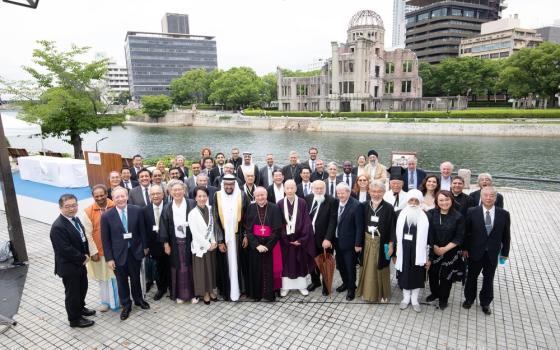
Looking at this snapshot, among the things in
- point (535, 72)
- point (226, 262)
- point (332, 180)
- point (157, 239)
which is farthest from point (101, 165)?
point (535, 72)

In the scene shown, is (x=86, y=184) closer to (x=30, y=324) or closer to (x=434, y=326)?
(x=30, y=324)

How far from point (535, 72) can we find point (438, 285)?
5664 cm

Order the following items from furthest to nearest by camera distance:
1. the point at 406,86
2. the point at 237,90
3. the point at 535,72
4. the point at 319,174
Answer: the point at 237,90 < the point at 406,86 < the point at 535,72 < the point at 319,174

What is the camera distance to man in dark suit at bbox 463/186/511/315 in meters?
4.64

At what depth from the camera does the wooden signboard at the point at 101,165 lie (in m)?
9.95

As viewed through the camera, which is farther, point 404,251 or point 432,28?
point 432,28

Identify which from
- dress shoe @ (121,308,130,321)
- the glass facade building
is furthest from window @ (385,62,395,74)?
the glass facade building

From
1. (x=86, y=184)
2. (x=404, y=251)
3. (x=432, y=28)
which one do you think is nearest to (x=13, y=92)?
(x=86, y=184)

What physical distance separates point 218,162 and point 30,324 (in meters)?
4.88

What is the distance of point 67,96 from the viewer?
16266 mm

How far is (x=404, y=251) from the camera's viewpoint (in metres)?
4.82

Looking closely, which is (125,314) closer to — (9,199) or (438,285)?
(9,199)

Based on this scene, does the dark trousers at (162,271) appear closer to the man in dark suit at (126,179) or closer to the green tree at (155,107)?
the man in dark suit at (126,179)

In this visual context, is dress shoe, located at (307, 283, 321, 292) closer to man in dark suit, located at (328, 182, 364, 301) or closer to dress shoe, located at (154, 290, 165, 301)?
man in dark suit, located at (328, 182, 364, 301)
